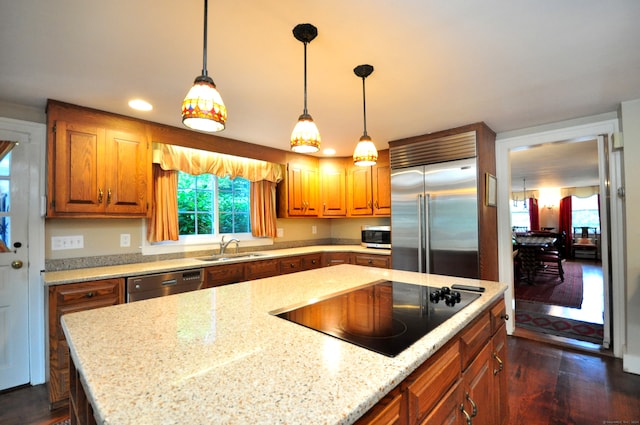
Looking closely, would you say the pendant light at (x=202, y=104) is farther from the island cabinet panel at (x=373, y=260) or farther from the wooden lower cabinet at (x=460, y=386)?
the island cabinet panel at (x=373, y=260)

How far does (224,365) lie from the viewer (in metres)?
0.75

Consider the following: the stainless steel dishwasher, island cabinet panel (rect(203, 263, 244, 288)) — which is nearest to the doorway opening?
island cabinet panel (rect(203, 263, 244, 288))

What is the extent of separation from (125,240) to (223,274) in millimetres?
983

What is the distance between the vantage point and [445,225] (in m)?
3.10

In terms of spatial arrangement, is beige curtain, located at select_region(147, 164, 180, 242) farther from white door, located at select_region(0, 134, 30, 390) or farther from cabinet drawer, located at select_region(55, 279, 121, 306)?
white door, located at select_region(0, 134, 30, 390)

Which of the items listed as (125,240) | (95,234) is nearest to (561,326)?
(125,240)

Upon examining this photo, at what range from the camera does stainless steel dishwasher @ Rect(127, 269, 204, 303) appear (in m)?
2.25

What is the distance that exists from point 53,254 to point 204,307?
2.07 m

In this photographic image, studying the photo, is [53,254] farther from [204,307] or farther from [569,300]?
[569,300]

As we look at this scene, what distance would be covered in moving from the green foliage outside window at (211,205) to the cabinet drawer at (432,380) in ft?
9.60

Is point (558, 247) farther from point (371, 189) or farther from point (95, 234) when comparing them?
point (95, 234)

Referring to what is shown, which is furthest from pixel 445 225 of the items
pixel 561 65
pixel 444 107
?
pixel 561 65

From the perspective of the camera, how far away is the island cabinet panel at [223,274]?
2.67 metres

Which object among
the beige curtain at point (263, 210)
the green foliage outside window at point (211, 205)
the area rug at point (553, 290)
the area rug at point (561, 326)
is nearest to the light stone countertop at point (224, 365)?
the green foliage outside window at point (211, 205)
